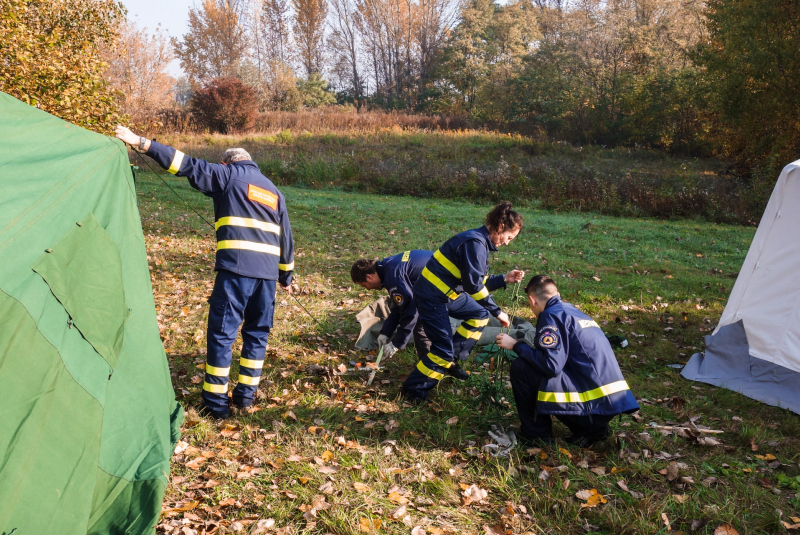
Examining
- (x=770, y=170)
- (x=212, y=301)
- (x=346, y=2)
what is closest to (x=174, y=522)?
(x=212, y=301)

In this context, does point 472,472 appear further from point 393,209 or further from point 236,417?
point 393,209

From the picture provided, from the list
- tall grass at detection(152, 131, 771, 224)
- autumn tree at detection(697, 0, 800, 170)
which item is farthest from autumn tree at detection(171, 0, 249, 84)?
autumn tree at detection(697, 0, 800, 170)

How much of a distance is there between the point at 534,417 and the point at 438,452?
2.66 ft

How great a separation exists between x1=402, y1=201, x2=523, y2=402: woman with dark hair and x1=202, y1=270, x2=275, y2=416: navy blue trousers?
4.50 ft

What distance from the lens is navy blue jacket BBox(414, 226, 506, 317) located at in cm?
435

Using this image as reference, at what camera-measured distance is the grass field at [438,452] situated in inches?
126

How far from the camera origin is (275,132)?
1024 inches

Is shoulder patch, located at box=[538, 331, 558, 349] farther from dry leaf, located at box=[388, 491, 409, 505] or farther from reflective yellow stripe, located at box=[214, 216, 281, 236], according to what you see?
reflective yellow stripe, located at box=[214, 216, 281, 236]

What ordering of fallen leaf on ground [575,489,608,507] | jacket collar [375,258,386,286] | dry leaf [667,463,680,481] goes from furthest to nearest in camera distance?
jacket collar [375,258,386,286]
dry leaf [667,463,680,481]
fallen leaf on ground [575,489,608,507]

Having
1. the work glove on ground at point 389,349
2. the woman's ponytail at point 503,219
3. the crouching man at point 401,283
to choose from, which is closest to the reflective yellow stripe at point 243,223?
the crouching man at point 401,283

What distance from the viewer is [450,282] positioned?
455 centimetres

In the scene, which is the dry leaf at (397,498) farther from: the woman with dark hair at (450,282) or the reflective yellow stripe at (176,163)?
the reflective yellow stripe at (176,163)

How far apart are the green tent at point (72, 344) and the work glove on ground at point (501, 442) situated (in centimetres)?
231

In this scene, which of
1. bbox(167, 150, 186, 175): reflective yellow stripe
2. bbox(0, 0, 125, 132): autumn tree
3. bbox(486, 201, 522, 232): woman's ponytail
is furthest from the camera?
bbox(0, 0, 125, 132): autumn tree
